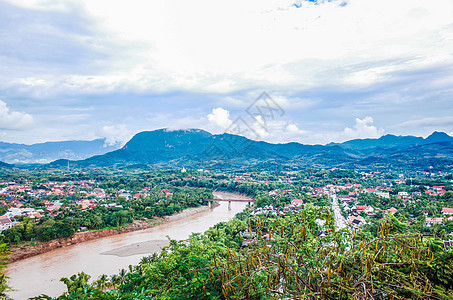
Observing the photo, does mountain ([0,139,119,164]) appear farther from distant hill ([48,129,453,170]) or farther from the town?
the town

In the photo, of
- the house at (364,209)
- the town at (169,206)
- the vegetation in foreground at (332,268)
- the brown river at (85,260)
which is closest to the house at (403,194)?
the town at (169,206)

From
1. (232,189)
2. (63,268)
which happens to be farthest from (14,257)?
(232,189)

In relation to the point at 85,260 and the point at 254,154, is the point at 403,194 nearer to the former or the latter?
the point at 85,260

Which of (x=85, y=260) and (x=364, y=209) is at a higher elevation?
(x=364, y=209)

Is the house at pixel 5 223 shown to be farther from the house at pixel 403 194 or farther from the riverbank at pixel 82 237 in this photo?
the house at pixel 403 194

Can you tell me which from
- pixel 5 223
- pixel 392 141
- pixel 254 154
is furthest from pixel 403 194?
pixel 392 141

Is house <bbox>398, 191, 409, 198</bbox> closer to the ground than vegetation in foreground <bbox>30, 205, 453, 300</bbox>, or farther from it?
closer to the ground

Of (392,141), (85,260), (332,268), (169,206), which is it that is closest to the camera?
(332,268)

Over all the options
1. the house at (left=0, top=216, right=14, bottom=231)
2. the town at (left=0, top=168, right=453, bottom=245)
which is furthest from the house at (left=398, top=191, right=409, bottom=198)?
the house at (left=0, top=216, right=14, bottom=231)
